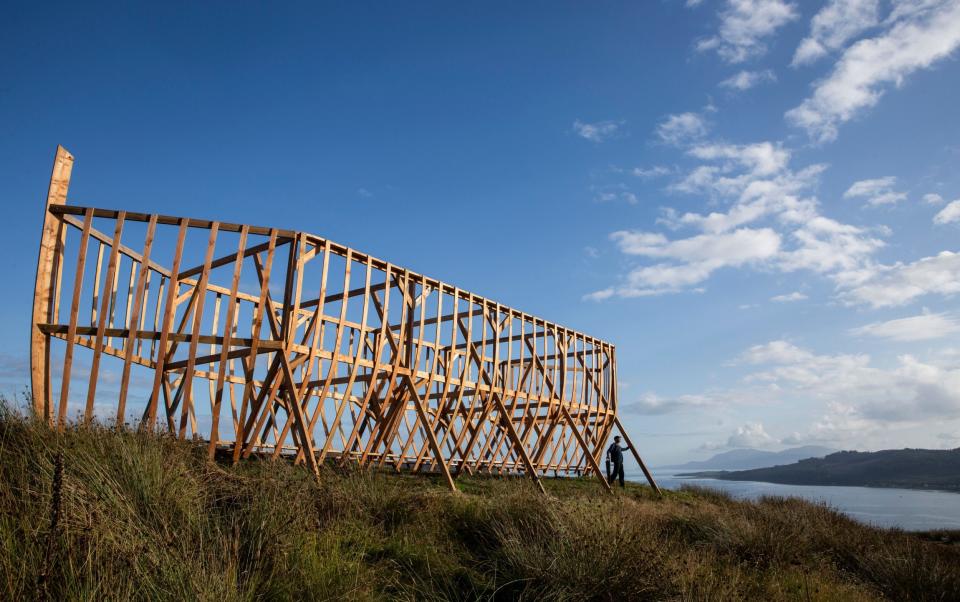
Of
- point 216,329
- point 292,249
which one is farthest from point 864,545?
point 216,329

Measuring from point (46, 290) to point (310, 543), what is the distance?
20.9 feet

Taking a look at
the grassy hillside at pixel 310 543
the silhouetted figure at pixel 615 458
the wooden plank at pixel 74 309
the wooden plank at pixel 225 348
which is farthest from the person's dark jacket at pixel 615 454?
the wooden plank at pixel 74 309

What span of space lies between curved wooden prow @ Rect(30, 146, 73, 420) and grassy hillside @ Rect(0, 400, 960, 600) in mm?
2005

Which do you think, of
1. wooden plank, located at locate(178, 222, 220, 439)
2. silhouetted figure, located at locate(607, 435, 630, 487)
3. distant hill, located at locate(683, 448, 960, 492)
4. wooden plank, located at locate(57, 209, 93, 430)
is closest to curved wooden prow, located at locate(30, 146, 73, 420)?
wooden plank, located at locate(57, 209, 93, 430)

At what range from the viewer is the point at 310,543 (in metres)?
5.90

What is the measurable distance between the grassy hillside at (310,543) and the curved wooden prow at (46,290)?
78.9 inches

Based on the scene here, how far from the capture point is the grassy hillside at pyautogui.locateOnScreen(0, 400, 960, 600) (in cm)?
439

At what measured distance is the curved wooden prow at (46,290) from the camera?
29.6 feet

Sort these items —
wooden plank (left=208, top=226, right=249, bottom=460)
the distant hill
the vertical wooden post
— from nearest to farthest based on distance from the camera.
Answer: wooden plank (left=208, top=226, right=249, bottom=460) → the vertical wooden post → the distant hill

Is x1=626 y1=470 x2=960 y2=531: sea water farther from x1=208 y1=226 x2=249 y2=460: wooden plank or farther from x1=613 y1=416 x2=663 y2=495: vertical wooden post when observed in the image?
x1=208 y1=226 x2=249 y2=460: wooden plank

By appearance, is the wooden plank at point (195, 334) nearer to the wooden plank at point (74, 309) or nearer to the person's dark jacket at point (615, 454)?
the wooden plank at point (74, 309)

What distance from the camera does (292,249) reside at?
9.80 metres

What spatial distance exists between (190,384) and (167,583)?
17.6ft

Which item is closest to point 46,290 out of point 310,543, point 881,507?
point 310,543
